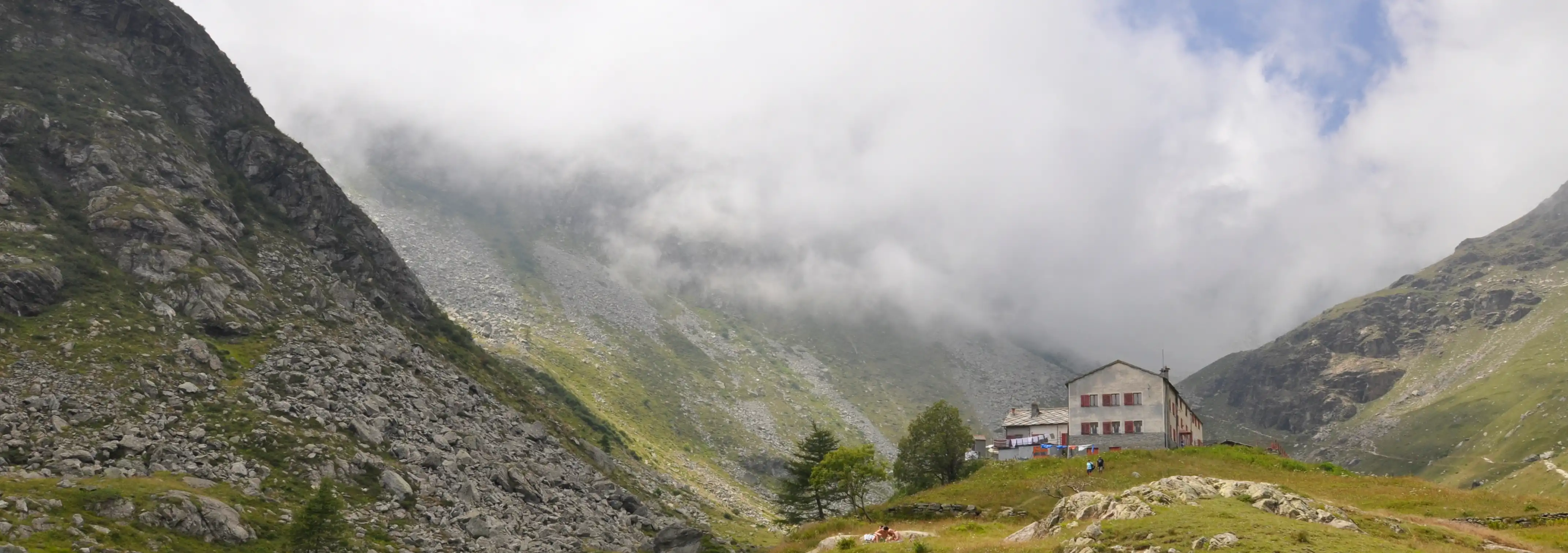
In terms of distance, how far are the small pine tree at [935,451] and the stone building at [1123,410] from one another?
582 inches

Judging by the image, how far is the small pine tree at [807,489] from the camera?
3575 inches

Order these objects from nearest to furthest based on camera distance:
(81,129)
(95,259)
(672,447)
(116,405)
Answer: (116,405) < (95,259) < (81,129) < (672,447)

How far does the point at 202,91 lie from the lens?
106m

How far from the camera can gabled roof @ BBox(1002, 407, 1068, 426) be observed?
389ft

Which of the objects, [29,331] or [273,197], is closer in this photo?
[29,331]

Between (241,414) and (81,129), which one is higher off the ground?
(81,129)

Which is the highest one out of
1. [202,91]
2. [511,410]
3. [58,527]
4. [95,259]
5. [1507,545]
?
[202,91]

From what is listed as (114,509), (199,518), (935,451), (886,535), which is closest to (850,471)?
(935,451)

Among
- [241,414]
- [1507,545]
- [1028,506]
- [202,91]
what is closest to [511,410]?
[241,414]

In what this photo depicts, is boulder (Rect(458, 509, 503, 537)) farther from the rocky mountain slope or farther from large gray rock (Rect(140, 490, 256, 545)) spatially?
large gray rock (Rect(140, 490, 256, 545))

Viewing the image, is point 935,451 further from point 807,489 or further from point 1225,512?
point 1225,512

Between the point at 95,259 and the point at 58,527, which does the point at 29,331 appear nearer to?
the point at 95,259

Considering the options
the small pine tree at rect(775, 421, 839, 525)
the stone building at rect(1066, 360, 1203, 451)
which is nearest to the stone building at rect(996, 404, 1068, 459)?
the stone building at rect(1066, 360, 1203, 451)

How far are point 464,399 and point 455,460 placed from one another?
15.5 metres
